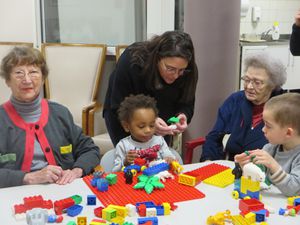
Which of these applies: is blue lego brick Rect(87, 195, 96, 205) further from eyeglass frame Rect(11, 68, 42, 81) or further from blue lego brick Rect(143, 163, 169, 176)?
eyeglass frame Rect(11, 68, 42, 81)

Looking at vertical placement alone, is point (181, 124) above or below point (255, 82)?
below

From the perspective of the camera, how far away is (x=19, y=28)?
426 centimetres

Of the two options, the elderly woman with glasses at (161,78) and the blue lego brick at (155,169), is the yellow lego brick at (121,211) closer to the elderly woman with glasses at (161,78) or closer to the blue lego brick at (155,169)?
the blue lego brick at (155,169)

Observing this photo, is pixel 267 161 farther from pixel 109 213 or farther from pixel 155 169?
pixel 109 213

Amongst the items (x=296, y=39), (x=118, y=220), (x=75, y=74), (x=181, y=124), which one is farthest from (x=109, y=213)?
(x=75, y=74)

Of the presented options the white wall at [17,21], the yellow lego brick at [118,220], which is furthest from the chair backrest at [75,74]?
the yellow lego brick at [118,220]

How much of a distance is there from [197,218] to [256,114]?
1.23 metres

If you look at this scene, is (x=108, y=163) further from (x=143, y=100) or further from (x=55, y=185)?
(x=55, y=185)

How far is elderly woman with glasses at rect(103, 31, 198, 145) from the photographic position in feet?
7.09

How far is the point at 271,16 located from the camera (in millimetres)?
5586

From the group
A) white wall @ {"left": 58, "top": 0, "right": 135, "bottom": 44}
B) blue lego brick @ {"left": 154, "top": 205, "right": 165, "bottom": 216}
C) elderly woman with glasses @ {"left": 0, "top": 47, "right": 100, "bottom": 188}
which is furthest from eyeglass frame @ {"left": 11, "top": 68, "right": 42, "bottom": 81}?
white wall @ {"left": 58, "top": 0, "right": 135, "bottom": 44}

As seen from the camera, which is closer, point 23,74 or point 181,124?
point 23,74

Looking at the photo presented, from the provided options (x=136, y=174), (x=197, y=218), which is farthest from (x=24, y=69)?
(x=197, y=218)

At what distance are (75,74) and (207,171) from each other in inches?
94.6
